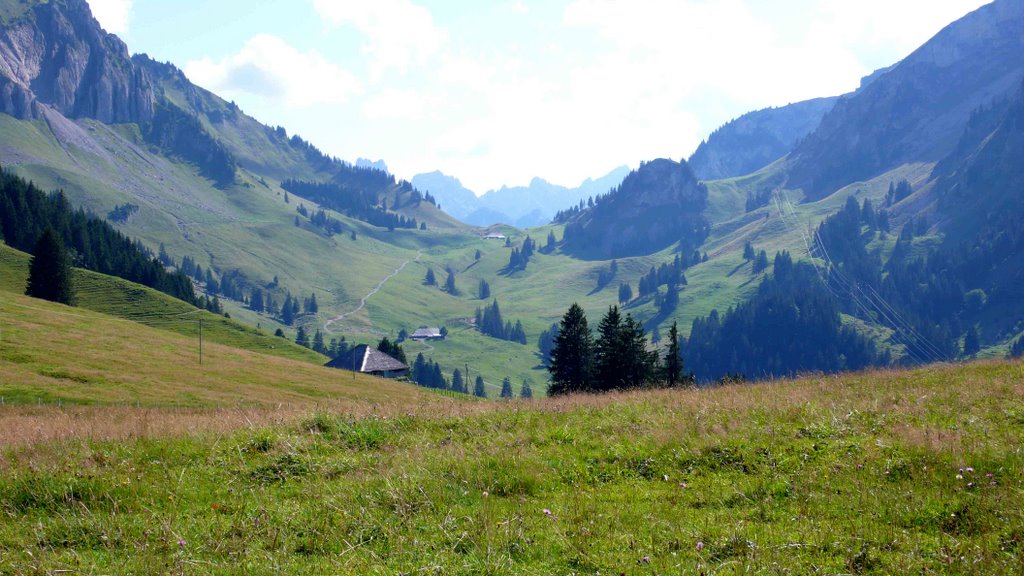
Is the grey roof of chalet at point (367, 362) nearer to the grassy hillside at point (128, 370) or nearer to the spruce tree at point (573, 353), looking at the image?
the grassy hillside at point (128, 370)

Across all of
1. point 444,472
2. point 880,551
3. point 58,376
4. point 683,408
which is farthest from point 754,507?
point 58,376

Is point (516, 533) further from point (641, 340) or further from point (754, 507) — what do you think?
point (641, 340)

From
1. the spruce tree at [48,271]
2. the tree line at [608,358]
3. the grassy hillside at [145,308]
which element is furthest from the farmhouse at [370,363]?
the tree line at [608,358]

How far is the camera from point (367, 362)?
136 m

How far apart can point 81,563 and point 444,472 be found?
5.24m

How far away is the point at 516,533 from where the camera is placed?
338 inches

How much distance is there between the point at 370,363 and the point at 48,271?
190 feet

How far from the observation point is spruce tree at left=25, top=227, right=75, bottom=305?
106 metres

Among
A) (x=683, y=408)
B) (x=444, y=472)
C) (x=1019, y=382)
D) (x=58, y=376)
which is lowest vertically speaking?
(x=58, y=376)

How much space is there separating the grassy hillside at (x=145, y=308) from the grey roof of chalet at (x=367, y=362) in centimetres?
925

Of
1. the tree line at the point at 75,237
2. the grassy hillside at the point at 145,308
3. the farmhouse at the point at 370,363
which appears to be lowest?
the farmhouse at the point at 370,363

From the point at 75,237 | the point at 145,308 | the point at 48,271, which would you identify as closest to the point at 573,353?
the point at 145,308

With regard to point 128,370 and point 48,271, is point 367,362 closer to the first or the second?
point 48,271

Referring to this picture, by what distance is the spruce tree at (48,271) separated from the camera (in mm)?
105750
